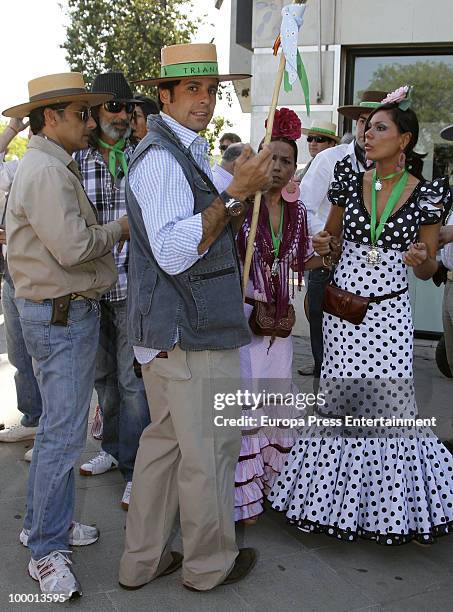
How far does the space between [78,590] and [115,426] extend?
4.62ft

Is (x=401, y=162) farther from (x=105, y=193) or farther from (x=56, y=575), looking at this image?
(x=56, y=575)

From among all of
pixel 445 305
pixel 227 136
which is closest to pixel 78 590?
pixel 445 305

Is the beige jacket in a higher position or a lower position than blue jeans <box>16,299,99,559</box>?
higher

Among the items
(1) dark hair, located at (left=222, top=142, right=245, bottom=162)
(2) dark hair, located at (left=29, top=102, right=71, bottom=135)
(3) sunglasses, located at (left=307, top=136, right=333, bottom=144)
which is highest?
(2) dark hair, located at (left=29, top=102, right=71, bottom=135)

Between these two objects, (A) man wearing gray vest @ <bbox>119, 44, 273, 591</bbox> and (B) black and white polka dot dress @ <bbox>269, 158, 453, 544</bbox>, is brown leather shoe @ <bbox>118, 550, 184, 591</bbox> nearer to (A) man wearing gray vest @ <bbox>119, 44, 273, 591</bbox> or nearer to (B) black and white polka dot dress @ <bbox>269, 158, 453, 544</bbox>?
(A) man wearing gray vest @ <bbox>119, 44, 273, 591</bbox>

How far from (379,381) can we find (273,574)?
1071 millimetres

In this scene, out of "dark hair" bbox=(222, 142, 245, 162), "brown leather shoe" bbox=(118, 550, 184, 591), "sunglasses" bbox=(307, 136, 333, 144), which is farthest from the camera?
"sunglasses" bbox=(307, 136, 333, 144)

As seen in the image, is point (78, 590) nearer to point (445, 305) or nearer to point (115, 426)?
point (115, 426)

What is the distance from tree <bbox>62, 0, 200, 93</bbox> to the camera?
19.9m

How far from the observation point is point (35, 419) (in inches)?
197

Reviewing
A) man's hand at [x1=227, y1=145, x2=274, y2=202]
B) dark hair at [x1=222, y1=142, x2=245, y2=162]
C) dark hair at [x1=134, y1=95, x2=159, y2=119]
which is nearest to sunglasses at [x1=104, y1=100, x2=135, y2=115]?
dark hair at [x1=134, y1=95, x2=159, y2=119]

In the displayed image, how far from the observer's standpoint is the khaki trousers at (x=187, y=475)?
2.98 m

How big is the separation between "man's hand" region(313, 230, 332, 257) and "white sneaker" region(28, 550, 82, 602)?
1.88 metres

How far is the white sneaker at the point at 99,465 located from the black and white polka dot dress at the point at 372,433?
3.94 feet
